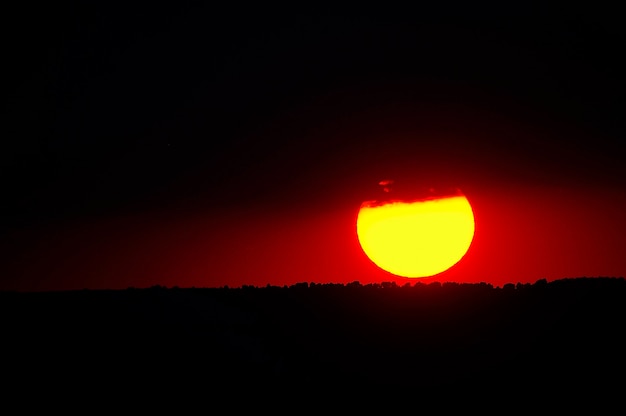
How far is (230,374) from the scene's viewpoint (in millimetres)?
31875

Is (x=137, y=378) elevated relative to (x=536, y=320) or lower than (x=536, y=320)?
lower

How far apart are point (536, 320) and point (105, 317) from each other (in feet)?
58.0

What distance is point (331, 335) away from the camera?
38531mm

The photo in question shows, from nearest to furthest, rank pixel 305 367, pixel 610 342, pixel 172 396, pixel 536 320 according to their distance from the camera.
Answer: pixel 172 396
pixel 305 367
pixel 610 342
pixel 536 320

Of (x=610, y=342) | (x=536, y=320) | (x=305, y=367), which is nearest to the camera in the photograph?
(x=305, y=367)

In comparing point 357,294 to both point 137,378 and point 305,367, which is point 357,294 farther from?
point 137,378

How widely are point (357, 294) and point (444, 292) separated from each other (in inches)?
156

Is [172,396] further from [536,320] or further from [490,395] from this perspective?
[536,320]

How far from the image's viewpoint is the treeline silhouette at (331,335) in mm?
32062

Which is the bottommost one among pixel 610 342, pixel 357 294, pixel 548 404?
pixel 548 404

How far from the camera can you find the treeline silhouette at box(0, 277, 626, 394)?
32.1m

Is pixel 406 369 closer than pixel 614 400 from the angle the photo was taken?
No

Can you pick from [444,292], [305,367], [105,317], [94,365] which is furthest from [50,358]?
[444,292]

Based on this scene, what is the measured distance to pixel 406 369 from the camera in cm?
3609
